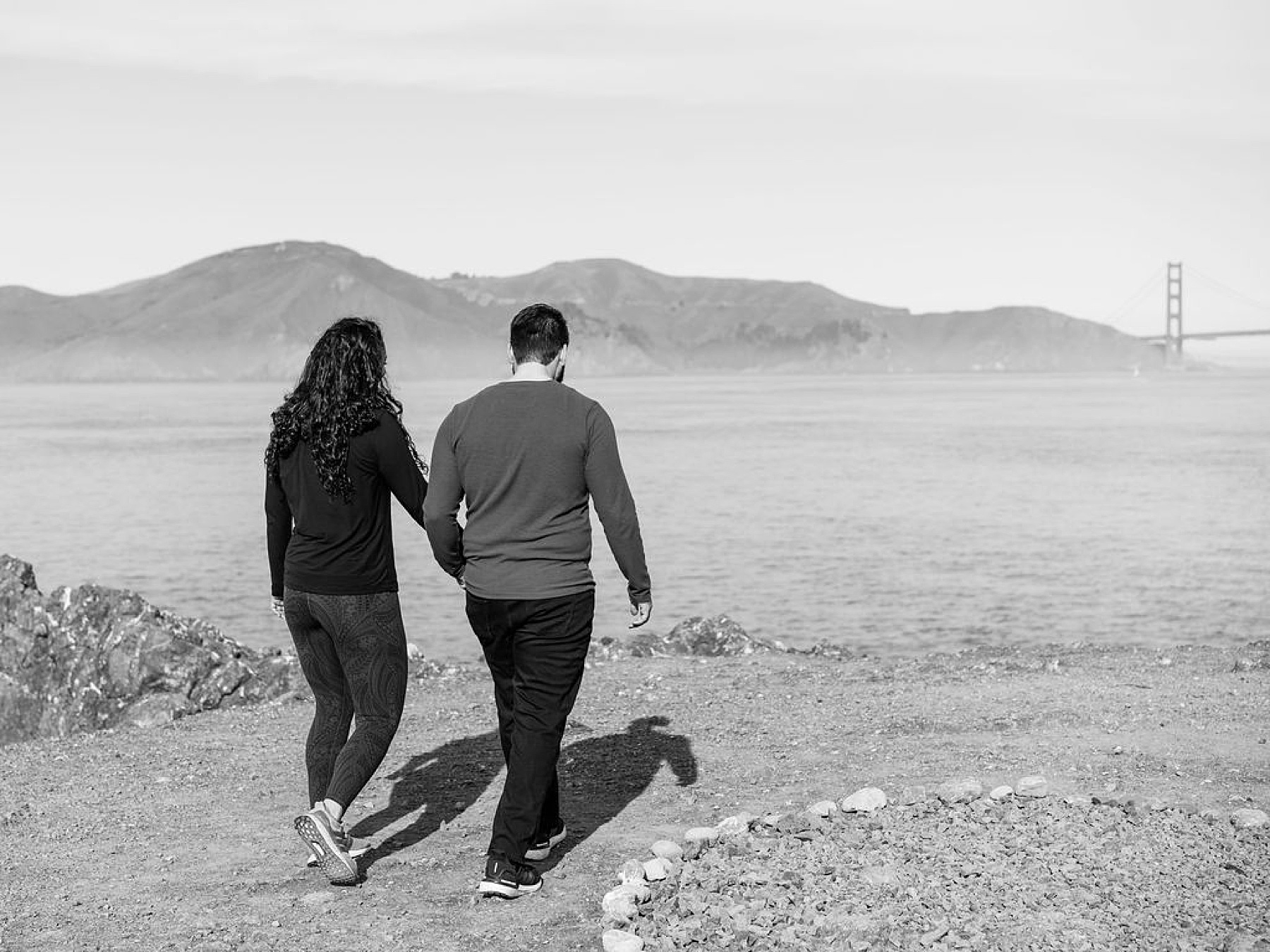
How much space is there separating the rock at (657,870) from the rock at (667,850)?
0.19m

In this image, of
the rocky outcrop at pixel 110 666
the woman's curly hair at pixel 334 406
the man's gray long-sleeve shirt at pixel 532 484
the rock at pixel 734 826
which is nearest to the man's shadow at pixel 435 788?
the rock at pixel 734 826

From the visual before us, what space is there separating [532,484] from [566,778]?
2.78 meters

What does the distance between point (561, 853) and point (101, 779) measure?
317cm

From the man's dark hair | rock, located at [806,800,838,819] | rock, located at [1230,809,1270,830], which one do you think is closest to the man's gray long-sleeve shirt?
the man's dark hair

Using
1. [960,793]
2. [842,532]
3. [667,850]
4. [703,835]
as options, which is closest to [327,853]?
[667,850]

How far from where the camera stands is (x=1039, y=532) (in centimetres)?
3647

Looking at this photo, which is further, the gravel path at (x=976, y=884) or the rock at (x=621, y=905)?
the rock at (x=621, y=905)

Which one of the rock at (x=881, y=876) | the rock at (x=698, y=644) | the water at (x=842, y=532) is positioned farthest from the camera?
the water at (x=842, y=532)

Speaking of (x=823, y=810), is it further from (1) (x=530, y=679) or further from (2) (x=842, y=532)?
(2) (x=842, y=532)

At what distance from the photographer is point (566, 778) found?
311 inches

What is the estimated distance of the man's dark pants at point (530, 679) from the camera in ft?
18.8

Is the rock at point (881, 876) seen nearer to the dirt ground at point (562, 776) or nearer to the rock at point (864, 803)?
the rock at point (864, 803)

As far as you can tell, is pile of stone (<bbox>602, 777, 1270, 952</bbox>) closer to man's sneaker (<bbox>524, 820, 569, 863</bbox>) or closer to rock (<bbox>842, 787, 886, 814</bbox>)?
rock (<bbox>842, 787, 886, 814</bbox>)

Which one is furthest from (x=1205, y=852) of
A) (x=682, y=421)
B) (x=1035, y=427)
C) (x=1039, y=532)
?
(x=682, y=421)
